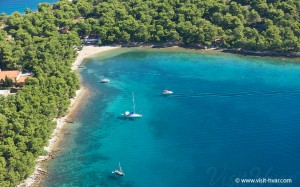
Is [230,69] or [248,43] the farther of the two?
[248,43]

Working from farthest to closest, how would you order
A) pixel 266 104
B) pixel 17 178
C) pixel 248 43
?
pixel 248 43, pixel 266 104, pixel 17 178

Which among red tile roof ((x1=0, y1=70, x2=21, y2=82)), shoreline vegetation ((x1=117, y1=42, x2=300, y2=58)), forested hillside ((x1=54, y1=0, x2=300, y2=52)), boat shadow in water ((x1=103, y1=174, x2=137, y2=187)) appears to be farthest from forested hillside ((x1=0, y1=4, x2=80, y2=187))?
shoreline vegetation ((x1=117, y1=42, x2=300, y2=58))

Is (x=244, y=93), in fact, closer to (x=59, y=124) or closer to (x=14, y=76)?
(x=59, y=124)

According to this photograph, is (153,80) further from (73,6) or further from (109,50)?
(73,6)

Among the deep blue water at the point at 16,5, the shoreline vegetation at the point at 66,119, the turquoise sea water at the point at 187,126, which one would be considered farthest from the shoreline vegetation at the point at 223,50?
the deep blue water at the point at 16,5

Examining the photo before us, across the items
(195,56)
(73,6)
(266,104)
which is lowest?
(266,104)

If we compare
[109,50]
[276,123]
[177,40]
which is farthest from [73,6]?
[276,123]

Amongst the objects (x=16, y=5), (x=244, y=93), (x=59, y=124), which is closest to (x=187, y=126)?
(x=244, y=93)

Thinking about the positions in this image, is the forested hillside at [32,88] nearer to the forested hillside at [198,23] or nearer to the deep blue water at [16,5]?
the forested hillside at [198,23]
